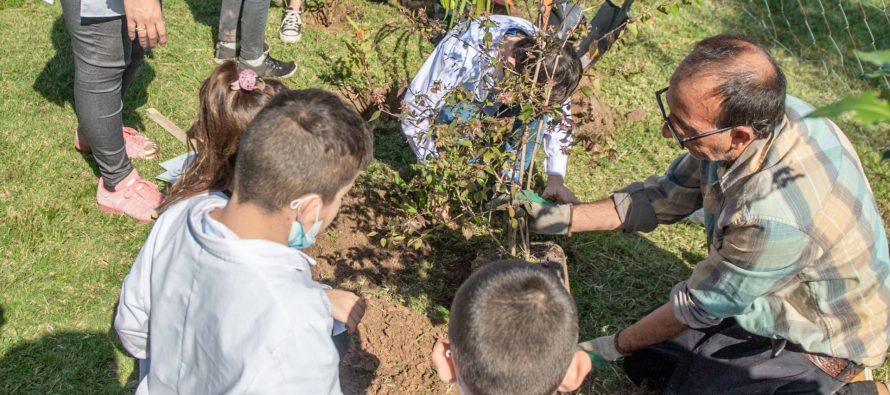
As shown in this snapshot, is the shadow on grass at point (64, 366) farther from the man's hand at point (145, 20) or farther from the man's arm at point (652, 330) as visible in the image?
the man's arm at point (652, 330)

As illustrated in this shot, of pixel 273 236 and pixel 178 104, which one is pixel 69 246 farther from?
pixel 273 236

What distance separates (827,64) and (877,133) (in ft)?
2.73

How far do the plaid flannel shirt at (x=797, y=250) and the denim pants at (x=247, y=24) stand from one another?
276 centimetres

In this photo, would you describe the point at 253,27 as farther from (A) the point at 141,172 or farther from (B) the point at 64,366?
(B) the point at 64,366

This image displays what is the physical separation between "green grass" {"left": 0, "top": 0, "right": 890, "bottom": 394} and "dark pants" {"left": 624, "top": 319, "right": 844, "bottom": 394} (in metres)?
0.17

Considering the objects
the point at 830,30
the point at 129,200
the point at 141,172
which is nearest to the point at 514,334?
the point at 129,200

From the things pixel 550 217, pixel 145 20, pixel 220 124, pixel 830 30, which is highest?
pixel 145 20

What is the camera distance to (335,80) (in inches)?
185

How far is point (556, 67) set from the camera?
299cm

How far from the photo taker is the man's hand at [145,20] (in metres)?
2.87

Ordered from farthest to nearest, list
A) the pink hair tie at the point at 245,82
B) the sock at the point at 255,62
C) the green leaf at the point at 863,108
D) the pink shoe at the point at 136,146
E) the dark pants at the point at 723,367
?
the sock at the point at 255,62, the pink shoe at the point at 136,146, the dark pants at the point at 723,367, the pink hair tie at the point at 245,82, the green leaf at the point at 863,108

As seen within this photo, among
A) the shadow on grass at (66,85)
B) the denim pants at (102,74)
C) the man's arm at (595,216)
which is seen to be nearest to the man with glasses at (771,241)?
the man's arm at (595,216)

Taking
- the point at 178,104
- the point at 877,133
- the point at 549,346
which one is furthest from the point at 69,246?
the point at 877,133

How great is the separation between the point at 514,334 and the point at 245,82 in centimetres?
138
